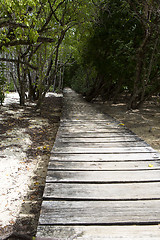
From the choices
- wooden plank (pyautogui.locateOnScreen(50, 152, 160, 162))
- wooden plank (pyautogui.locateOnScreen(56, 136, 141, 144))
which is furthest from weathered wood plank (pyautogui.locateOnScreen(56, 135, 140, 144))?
wooden plank (pyautogui.locateOnScreen(50, 152, 160, 162))

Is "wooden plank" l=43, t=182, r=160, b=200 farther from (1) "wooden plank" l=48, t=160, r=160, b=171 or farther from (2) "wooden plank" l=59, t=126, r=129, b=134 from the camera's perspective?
(2) "wooden plank" l=59, t=126, r=129, b=134

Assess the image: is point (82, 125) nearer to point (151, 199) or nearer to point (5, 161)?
point (5, 161)

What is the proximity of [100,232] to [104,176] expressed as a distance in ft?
3.22

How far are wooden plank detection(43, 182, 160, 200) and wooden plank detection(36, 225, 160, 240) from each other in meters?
0.41

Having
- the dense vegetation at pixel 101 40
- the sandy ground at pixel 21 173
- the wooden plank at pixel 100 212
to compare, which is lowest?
the sandy ground at pixel 21 173

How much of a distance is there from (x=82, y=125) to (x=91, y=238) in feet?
13.9

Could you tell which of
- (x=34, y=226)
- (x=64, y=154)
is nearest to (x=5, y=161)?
(x=64, y=154)

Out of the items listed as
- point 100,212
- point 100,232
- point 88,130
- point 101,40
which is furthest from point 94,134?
point 101,40

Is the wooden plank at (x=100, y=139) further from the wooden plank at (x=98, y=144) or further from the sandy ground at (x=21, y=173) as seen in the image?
the sandy ground at (x=21, y=173)

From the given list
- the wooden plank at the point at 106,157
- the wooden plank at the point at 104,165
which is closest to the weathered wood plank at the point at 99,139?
the wooden plank at the point at 106,157

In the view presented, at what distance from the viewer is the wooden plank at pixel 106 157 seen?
127 inches

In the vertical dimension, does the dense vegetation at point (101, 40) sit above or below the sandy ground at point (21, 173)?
above

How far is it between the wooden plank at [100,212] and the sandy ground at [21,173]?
51cm

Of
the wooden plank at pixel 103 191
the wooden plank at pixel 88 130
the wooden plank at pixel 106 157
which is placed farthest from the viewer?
the wooden plank at pixel 88 130
